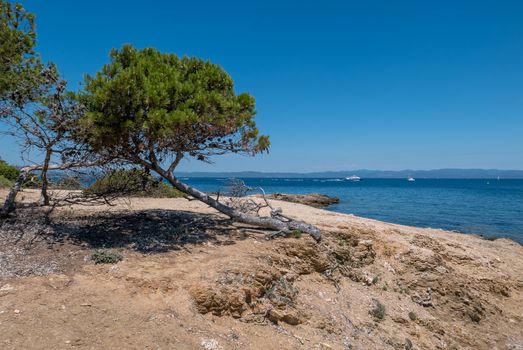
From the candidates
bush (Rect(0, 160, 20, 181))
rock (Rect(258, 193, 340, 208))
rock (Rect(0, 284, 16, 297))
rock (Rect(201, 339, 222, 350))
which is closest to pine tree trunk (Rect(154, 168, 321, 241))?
rock (Rect(0, 284, 16, 297))

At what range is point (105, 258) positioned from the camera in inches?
290

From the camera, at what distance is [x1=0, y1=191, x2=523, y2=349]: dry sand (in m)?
5.75

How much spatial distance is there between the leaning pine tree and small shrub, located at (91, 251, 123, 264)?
2477mm

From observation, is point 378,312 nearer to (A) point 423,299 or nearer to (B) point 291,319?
(A) point 423,299

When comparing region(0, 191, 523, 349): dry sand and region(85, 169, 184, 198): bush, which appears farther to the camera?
region(85, 169, 184, 198): bush

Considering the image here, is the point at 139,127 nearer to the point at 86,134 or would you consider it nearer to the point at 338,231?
the point at 86,134

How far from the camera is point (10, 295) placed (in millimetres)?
5859

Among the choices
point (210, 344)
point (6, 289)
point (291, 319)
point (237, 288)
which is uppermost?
point (6, 289)

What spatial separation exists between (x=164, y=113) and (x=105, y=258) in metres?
3.17

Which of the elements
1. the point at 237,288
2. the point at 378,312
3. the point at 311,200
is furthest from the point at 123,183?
the point at 311,200

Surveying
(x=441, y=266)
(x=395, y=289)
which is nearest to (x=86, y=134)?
(x=395, y=289)

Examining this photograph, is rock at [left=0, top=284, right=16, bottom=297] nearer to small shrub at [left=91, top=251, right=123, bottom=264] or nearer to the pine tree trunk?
small shrub at [left=91, top=251, right=123, bottom=264]

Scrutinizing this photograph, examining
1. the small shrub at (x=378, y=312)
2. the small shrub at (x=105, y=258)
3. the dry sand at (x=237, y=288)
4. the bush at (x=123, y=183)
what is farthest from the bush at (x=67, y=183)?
the small shrub at (x=378, y=312)

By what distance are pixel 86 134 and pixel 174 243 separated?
3249 mm
